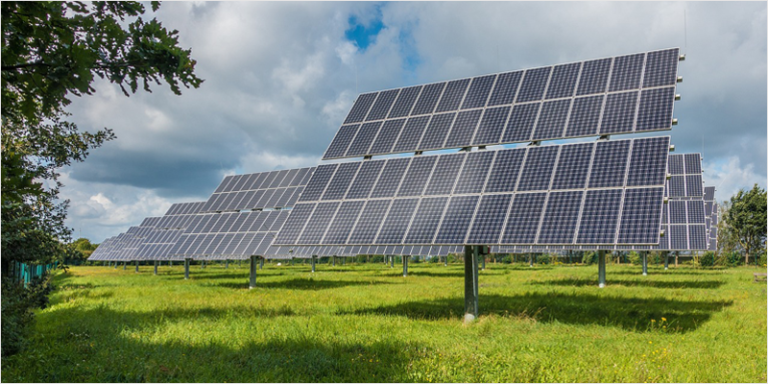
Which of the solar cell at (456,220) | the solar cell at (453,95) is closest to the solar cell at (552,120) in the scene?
the solar cell at (456,220)

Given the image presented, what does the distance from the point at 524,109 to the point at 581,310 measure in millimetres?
6698

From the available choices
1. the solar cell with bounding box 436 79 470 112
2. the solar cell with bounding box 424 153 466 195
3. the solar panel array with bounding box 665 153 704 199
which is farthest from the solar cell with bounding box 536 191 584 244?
the solar panel array with bounding box 665 153 704 199

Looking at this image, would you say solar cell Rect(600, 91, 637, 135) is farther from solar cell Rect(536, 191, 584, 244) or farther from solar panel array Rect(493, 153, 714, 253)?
solar panel array Rect(493, 153, 714, 253)

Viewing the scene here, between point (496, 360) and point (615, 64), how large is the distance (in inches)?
460

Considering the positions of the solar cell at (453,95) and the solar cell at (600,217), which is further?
the solar cell at (453,95)

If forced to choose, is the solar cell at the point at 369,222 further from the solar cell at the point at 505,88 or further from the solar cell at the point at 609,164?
the solar cell at the point at 609,164

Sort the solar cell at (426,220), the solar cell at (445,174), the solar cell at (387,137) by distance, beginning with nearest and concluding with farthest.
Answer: the solar cell at (426,220)
the solar cell at (445,174)
the solar cell at (387,137)

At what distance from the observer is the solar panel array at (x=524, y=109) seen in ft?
51.4

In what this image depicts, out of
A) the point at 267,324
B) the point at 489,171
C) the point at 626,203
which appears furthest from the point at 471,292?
the point at 267,324

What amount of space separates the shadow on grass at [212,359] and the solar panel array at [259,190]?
71.0ft

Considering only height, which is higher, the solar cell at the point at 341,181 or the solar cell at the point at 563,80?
the solar cell at the point at 563,80

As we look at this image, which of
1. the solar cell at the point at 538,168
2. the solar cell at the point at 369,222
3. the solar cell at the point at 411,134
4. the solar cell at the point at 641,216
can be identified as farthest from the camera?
the solar cell at the point at 411,134

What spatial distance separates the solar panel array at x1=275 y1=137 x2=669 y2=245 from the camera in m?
13.2

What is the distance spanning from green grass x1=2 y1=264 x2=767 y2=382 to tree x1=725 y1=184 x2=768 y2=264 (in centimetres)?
5550
